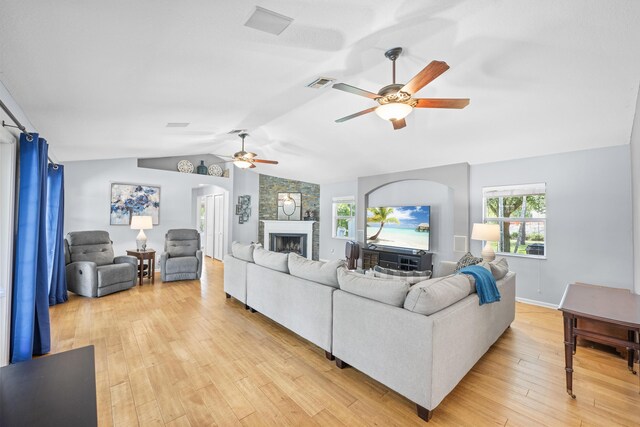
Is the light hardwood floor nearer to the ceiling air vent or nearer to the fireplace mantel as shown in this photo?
the ceiling air vent

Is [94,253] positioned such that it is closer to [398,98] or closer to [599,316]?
[398,98]

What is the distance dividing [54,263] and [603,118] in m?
7.34

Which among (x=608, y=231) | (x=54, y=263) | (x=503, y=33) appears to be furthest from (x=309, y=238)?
(x=503, y=33)

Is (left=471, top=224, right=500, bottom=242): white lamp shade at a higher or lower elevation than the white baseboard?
higher

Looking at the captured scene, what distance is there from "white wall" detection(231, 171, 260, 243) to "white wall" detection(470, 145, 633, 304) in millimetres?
6128

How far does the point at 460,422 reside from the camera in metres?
1.81

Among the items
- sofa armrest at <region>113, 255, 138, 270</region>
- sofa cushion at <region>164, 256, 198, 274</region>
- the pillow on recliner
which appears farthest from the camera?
the pillow on recliner

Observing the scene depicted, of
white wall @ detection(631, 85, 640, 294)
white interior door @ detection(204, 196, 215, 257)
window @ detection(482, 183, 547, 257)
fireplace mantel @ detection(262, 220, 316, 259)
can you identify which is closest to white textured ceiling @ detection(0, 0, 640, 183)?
white wall @ detection(631, 85, 640, 294)

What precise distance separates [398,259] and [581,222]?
3.04 metres

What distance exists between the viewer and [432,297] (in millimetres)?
1901

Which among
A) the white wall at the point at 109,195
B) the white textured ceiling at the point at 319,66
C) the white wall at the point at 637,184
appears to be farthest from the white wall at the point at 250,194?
the white wall at the point at 637,184

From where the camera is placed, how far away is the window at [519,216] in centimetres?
445

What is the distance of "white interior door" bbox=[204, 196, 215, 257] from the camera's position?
28.1 feet

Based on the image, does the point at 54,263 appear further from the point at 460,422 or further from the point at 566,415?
the point at 566,415
